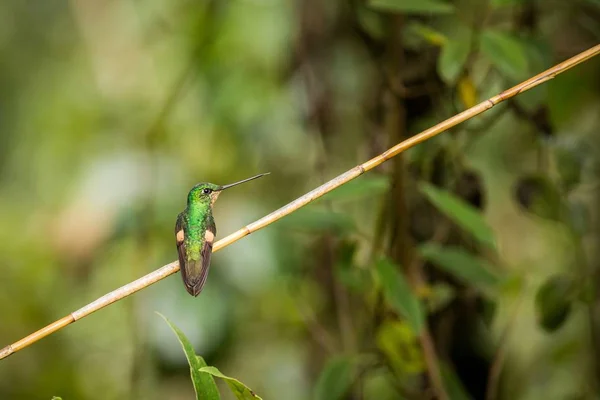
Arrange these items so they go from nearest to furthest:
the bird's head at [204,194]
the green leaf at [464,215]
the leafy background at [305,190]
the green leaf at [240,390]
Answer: the green leaf at [240,390] < the bird's head at [204,194] < the green leaf at [464,215] < the leafy background at [305,190]

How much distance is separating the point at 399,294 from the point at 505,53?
1.54 feet

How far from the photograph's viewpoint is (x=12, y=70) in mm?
3367

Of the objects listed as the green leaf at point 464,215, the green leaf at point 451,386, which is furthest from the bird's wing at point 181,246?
the green leaf at point 451,386

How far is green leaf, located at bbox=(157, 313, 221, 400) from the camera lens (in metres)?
0.72

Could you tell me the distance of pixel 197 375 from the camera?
731 mm

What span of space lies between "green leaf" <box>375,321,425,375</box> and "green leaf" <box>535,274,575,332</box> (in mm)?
259

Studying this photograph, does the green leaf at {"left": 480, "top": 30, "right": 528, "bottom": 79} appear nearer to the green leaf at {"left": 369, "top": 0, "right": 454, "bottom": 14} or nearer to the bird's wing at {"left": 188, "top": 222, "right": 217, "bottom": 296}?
the green leaf at {"left": 369, "top": 0, "right": 454, "bottom": 14}

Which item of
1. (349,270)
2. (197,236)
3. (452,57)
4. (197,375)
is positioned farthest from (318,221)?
(197,375)

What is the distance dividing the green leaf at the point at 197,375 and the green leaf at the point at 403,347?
35.7 inches

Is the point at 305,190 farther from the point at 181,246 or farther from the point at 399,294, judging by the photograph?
the point at 181,246

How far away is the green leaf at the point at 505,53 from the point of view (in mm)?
1405

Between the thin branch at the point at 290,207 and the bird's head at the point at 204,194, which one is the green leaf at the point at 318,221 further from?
the thin branch at the point at 290,207

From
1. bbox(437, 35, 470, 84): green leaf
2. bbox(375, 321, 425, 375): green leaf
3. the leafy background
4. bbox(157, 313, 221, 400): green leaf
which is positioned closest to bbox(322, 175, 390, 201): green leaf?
the leafy background

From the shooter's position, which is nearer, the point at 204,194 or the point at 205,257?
the point at 205,257
